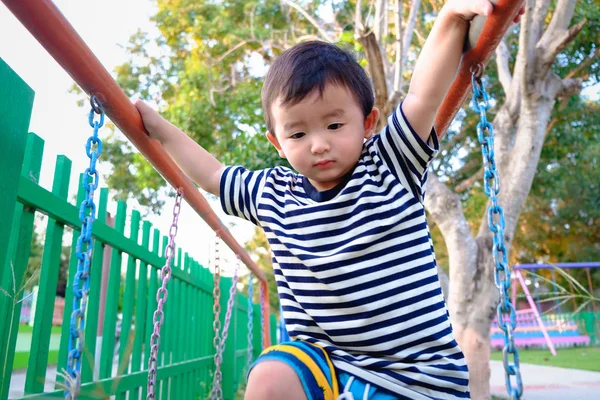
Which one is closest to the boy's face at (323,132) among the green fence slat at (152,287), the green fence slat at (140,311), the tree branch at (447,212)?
the green fence slat at (140,311)

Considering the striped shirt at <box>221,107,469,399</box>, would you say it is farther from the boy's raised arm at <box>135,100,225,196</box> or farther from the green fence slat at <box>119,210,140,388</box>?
the green fence slat at <box>119,210,140,388</box>

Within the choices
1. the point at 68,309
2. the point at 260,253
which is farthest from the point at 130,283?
the point at 260,253

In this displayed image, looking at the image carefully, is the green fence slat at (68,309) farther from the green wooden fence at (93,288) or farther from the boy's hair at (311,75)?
the boy's hair at (311,75)

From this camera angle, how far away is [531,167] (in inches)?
177

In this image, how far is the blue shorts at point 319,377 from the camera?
3.43ft

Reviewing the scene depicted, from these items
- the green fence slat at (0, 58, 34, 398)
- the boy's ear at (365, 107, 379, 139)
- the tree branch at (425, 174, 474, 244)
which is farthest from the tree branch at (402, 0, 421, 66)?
the green fence slat at (0, 58, 34, 398)

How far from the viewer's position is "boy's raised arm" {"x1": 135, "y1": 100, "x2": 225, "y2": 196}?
4.77ft

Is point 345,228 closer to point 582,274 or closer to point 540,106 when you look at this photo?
point 540,106

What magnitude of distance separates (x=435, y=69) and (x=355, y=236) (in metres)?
0.40

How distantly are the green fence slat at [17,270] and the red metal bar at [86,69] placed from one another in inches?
14.7

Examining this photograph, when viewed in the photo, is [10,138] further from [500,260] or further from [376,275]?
[500,260]

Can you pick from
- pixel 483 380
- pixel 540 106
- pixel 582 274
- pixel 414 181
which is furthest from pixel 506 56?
pixel 582 274

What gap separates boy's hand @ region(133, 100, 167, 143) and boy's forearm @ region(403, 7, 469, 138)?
69cm

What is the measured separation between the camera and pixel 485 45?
105cm
